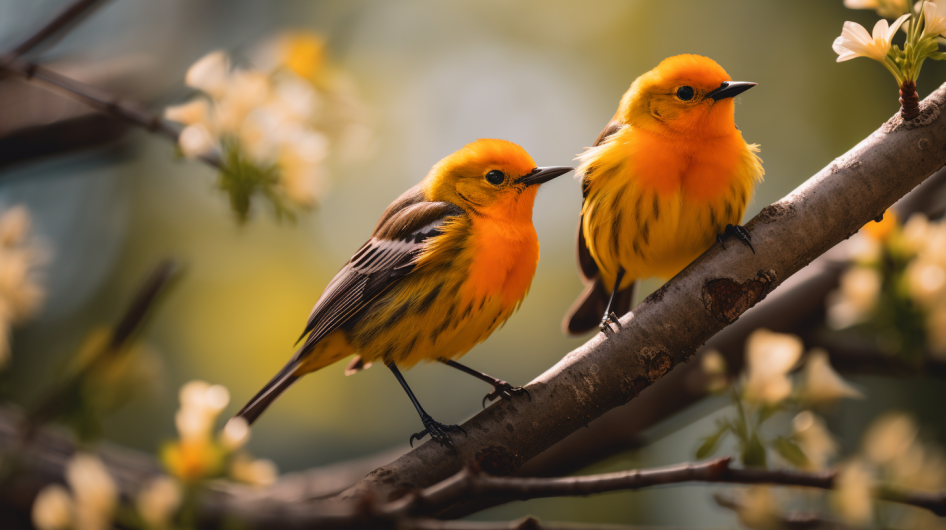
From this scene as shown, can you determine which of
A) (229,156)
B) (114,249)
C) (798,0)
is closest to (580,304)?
(229,156)

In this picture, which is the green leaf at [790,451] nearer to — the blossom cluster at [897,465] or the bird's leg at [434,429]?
the blossom cluster at [897,465]

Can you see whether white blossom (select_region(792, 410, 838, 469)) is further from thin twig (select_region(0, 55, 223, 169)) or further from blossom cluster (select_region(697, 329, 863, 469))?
thin twig (select_region(0, 55, 223, 169))

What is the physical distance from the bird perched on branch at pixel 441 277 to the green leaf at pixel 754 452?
1000mm

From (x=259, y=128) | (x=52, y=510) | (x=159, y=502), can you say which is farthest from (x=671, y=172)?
(x=52, y=510)

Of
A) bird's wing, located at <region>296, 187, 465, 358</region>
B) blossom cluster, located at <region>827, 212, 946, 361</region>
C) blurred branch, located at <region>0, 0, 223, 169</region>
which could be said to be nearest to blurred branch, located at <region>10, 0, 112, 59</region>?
blurred branch, located at <region>0, 0, 223, 169</region>

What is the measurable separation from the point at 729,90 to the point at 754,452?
4.83ft

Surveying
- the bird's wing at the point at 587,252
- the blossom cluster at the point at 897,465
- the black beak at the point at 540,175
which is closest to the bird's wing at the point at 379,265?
the black beak at the point at 540,175

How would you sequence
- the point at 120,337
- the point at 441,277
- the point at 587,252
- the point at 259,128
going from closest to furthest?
the point at 120,337 → the point at 259,128 → the point at 441,277 → the point at 587,252

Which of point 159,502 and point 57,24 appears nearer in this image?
point 159,502

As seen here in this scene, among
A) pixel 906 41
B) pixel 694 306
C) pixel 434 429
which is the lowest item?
pixel 694 306

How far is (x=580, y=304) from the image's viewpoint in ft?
9.91

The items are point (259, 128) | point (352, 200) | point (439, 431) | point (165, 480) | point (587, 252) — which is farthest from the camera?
point (352, 200)

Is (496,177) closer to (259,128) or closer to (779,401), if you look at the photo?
(259,128)

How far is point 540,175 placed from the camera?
2.43 meters
